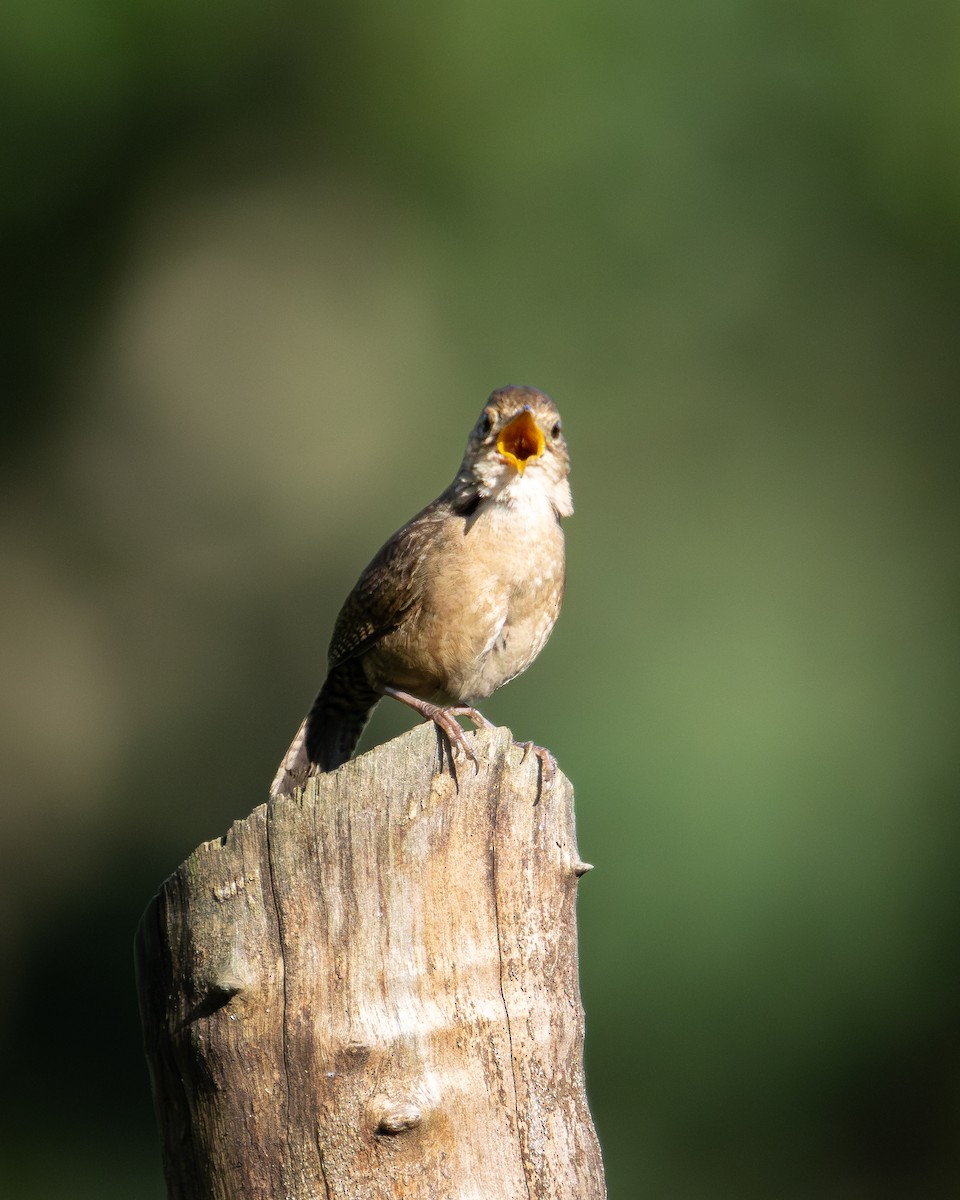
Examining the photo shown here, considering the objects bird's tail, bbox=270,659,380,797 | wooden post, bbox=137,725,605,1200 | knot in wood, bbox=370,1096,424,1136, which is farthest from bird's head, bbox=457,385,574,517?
knot in wood, bbox=370,1096,424,1136

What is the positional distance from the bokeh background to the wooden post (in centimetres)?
576

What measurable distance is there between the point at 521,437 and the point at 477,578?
0.37m

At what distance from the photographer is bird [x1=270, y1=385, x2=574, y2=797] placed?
388cm

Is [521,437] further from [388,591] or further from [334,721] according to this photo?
[334,721]

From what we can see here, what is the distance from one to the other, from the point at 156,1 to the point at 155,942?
8.97 m

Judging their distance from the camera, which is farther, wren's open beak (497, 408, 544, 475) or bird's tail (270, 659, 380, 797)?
bird's tail (270, 659, 380, 797)

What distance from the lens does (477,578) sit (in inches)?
152

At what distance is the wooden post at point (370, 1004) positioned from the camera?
7.89 feet

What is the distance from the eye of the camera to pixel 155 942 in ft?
8.54

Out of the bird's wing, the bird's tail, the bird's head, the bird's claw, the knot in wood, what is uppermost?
the bird's head

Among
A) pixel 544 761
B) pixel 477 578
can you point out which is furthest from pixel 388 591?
pixel 544 761

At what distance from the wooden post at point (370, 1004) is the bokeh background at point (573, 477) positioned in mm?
5757

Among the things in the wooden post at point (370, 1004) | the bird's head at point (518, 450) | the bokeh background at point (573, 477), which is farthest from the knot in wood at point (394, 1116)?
the bokeh background at point (573, 477)

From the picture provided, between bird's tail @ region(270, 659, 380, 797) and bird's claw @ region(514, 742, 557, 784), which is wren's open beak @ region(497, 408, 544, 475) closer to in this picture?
bird's tail @ region(270, 659, 380, 797)
